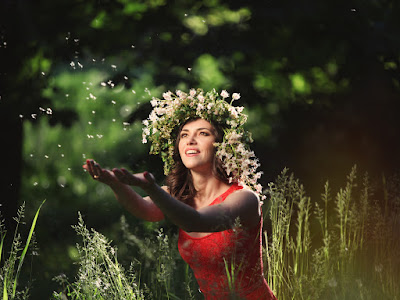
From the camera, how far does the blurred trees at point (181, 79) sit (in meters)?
4.57

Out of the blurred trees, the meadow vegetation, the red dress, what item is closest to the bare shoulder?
the red dress

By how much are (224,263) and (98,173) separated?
3.06 feet

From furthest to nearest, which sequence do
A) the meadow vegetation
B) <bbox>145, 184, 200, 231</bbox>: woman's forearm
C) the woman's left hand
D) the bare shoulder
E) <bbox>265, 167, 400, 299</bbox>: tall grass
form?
<bbox>265, 167, 400, 299</bbox>: tall grass → the meadow vegetation → the bare shoulder → <bbox>145, 184, 200, 231</bbox>: woman's forearm → the woman's left hand

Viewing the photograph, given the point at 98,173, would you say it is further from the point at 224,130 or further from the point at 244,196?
the point at 224,130

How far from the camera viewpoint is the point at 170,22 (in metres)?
4.75

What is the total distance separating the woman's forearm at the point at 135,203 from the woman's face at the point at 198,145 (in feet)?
0.97

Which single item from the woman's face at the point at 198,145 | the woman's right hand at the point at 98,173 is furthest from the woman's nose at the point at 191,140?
the woman's right hand at the point at 98,173

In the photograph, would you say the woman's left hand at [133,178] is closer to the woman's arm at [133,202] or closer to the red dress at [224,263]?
the woman's arm at [133,202]

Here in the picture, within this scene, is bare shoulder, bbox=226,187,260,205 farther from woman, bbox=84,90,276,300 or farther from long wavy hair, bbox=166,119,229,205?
long wavy hair, bbox=166,119,229,205

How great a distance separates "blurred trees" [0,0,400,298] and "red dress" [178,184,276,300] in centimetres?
182

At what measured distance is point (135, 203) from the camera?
2699 mm

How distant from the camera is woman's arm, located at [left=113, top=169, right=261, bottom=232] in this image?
1.99 metres

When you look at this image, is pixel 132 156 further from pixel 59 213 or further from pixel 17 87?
pixel 17 87

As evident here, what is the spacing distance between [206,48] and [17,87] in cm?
167
